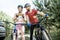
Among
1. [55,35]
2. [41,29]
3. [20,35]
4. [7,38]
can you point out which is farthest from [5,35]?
[55,35]

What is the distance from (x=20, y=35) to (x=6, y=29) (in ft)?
1.68

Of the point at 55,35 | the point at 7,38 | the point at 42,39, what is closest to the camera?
the point at 42,39

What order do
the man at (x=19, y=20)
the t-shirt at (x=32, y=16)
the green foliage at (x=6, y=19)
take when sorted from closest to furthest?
1. the t-shirt at (x=32, y=16)
2. the man at (x=19, y=20)
3. the green foliage at (x=6, y=19)

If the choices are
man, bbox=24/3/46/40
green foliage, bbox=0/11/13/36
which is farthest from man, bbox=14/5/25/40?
green foliage, bbox=0/11/13/36

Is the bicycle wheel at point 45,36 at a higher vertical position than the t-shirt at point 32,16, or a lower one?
lower

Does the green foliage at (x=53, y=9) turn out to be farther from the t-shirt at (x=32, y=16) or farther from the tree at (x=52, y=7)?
the t-shirt at (x=32, y=16)

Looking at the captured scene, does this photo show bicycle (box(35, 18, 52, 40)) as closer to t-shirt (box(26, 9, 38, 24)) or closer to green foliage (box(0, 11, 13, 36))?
t-shirt (box(26, 9, 38, 24))

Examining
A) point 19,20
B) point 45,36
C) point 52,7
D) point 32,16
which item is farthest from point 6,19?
point 52,7

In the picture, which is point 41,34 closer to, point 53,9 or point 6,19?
point 6,19

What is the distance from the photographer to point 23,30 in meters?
5.47

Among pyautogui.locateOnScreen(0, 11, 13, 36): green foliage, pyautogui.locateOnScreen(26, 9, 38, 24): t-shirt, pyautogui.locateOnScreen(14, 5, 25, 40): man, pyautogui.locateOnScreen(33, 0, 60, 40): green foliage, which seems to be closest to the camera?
pyautogui.locateOnScreen(26, 9, 38, 24): t-shirt

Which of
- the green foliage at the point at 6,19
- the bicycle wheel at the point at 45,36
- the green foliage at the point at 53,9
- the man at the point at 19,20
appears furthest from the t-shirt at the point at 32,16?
the green foliage at the point at 53,9

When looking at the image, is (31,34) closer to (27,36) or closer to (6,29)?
(27,36)

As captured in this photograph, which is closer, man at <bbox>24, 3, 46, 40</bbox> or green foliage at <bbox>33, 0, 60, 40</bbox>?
man at <bbox>24, 3, 46, 40</bbox>
